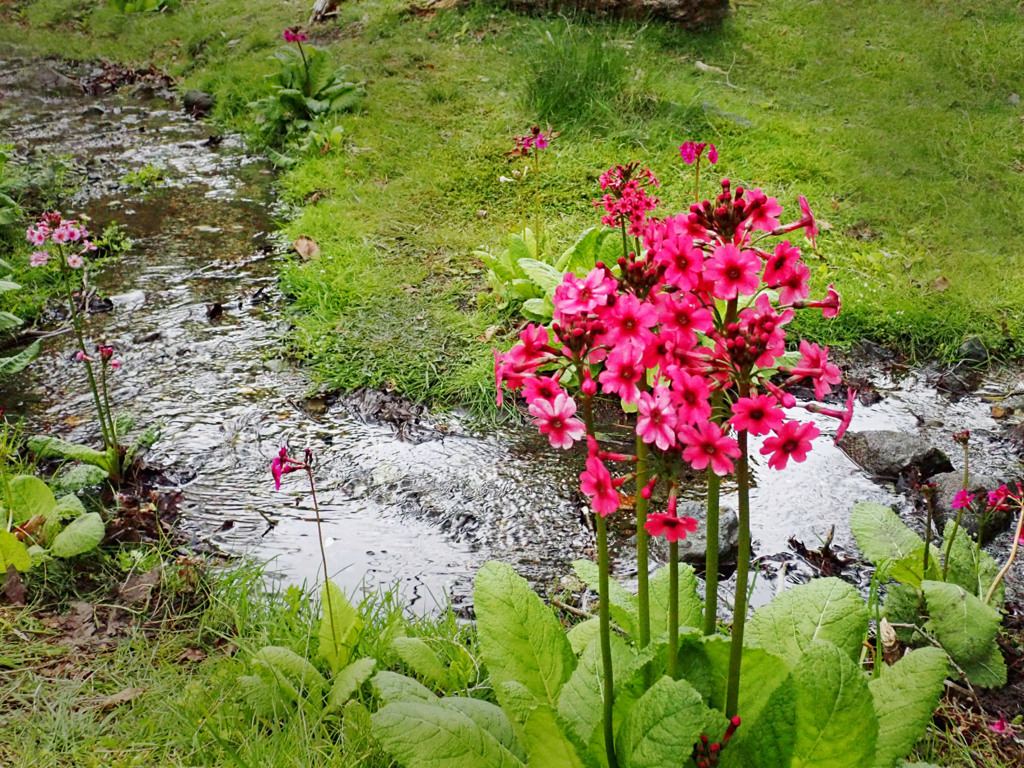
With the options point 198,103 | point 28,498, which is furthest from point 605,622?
point 198,103

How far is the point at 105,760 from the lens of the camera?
6.40 feet

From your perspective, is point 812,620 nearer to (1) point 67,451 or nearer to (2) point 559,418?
(2) point 559,418

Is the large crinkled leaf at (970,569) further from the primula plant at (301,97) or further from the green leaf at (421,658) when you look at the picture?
the primula plant at (301,97)

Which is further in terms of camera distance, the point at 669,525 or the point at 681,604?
the point at 681,604

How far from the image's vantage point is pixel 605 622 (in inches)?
56.3

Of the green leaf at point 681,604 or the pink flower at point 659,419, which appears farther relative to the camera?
the green leaf at point 681,604

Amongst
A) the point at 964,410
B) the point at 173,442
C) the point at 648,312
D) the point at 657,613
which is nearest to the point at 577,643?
the point at 657,613

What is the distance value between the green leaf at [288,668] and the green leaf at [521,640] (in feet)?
1.73

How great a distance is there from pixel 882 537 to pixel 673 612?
1293 millimetres

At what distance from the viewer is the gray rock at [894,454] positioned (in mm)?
3246

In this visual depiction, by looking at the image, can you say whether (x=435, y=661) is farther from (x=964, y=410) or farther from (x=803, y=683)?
(x=964, y=410)

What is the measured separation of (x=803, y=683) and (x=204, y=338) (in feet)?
11.8

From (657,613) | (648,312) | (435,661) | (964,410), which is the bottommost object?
(964,410)

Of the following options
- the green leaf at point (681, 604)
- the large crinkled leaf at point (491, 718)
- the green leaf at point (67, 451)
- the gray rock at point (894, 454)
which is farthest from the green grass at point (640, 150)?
the large crinkled leaf at point (491, 718)
